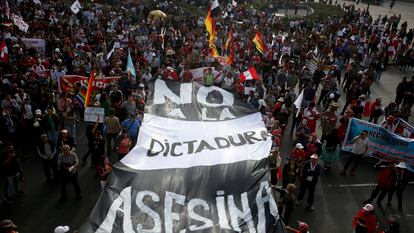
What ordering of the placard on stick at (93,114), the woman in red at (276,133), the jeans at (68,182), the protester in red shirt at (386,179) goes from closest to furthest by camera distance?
the jeans at (68,182)
the protester in red shirt at (386,179)
the woman in red at (276,133)
the placard on stick at (93,114)

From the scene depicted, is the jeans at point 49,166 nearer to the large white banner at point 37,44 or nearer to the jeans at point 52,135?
the jeans at point 52,135

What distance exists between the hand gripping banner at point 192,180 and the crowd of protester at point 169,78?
47.2 inches

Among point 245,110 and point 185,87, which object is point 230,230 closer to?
point 245,110

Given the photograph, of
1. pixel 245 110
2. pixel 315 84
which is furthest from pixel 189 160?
pixel 315 84

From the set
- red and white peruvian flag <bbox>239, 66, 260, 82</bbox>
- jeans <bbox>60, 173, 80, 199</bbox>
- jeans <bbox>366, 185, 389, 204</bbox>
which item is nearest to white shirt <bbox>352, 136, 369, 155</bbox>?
jeans <bbox>366, 185, 389, 204</bbox>

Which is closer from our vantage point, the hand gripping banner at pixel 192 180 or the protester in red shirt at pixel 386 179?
the hand gripping banner at pixel 192 180

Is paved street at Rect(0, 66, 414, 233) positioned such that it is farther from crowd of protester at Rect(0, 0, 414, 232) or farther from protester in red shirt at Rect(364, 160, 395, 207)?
protester in red shirt at Rect(364, 160, 395, 207)

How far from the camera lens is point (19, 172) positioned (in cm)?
965

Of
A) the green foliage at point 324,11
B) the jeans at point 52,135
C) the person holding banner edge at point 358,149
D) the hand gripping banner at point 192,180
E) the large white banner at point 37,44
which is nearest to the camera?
the hand gripping banner at point 192,180

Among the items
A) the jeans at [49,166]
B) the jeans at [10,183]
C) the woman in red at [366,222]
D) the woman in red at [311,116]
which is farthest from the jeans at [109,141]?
the woman in red at [366,222]

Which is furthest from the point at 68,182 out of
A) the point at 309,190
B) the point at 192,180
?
the point at 309,190

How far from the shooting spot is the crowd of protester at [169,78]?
10.4m

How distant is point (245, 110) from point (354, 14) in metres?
29.0

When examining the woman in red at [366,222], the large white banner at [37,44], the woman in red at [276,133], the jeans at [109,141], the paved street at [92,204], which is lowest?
the paved street at [92,204]
